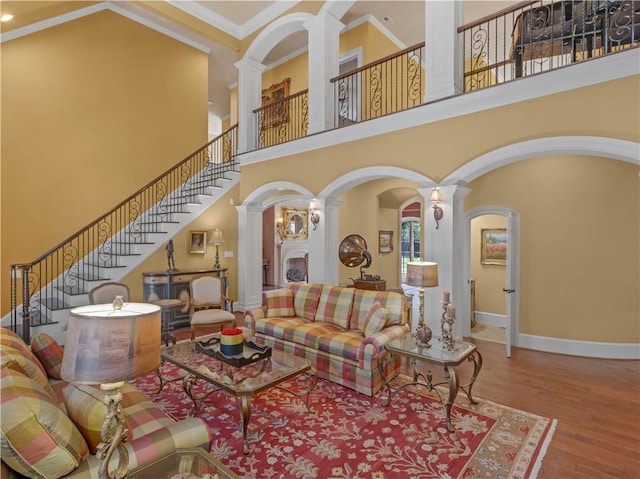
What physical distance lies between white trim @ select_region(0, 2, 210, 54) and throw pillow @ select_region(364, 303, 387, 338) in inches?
312

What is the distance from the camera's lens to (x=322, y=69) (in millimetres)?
6242

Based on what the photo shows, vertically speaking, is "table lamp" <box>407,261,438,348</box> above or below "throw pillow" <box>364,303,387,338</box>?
above

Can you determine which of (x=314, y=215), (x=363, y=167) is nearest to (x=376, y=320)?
(x=363, y=167)

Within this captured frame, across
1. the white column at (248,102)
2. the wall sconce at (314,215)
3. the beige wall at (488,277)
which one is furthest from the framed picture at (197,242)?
the beige wall at (488,277)

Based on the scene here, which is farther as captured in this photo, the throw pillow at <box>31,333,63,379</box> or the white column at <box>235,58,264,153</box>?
the white column at <box>235,58,264,153</box>

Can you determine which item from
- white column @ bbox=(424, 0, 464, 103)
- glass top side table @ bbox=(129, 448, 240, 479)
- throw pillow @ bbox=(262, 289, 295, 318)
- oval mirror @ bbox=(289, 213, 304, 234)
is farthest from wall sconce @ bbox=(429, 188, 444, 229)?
oval mirror @ bbox=(289, 213, 304, 234)

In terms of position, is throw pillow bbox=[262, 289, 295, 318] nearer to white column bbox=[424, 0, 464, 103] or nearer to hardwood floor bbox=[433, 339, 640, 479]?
hardwood floor bbox=[433, 339, 640, 479]

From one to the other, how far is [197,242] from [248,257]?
3.90 feet

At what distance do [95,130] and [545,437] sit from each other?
29.6 ft

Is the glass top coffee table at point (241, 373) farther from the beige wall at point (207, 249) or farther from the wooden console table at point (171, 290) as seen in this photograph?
the beige wall at point (207, 249)

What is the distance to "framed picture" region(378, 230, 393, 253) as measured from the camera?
30.7 feet

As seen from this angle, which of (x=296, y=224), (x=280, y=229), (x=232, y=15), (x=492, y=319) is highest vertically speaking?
(x=232, y=15)

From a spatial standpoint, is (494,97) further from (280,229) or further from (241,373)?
(280,229)

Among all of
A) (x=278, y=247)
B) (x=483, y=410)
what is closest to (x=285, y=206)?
(x=278, y=247)
